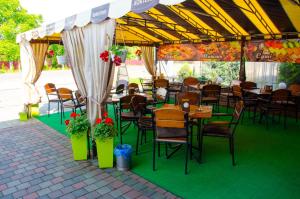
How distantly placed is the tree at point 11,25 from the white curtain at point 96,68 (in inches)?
823

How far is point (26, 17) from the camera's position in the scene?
22703 millimetres

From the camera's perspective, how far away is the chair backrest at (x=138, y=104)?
4801 mm

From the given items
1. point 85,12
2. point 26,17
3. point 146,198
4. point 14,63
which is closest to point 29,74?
point 85,12

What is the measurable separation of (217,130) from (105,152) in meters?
1.78

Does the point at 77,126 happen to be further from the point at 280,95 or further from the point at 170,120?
the point at 280,95

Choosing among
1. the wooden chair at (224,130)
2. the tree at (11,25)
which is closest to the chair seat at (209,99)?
the wooden chair at (224,130)

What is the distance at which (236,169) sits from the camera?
3641 mm

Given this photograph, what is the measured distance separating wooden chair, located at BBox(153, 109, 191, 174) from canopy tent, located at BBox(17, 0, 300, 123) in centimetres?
109

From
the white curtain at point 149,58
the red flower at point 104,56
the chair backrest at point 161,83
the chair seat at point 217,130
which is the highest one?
the white curtain at point 149,58

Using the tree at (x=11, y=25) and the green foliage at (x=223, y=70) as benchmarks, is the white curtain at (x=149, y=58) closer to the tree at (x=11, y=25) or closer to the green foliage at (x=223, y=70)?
the green foliage at (x=223, y=70)

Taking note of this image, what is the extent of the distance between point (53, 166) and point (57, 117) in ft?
10.9

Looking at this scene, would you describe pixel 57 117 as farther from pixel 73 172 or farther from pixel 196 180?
pixel 196 180

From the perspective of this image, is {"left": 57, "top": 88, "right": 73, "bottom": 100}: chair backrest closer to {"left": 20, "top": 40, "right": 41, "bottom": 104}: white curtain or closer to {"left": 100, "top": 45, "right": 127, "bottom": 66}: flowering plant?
{"left": 20, "top": 40, "right": 41, "bottom": 104}: white curtain

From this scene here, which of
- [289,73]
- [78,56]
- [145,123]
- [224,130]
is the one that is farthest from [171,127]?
[289,73]
